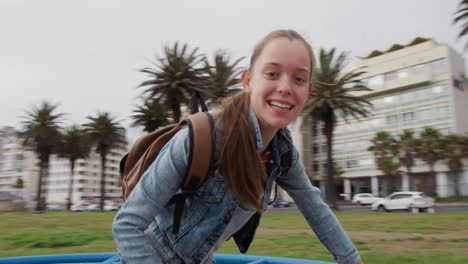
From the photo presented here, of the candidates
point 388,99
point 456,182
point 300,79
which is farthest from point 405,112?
point 300,79

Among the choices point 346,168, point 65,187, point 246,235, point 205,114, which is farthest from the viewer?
point 65,187

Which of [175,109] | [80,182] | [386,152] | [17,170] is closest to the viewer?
[175,109]

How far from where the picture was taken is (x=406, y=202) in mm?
23922

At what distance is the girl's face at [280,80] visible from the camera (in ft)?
4.58

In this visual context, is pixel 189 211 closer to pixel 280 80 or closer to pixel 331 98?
pixel 280 80

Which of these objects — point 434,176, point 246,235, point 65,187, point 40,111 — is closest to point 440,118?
point 434,176

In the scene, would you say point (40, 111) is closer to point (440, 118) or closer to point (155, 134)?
point (155, 134)

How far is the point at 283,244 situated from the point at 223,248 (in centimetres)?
111

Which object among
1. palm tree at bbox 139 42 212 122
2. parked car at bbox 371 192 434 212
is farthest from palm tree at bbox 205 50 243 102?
parked car at bbox 371 192 434 212

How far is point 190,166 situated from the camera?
1.26m

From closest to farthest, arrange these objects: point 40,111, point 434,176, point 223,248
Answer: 1. point 223,248
2. point 40,111
3. point 434,176

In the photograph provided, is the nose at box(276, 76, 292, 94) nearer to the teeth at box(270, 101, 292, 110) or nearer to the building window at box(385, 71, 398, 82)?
the teeth at box(270, 101, 292, 110)

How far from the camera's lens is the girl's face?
1.39 m

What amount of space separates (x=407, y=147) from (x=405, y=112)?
10.5m
